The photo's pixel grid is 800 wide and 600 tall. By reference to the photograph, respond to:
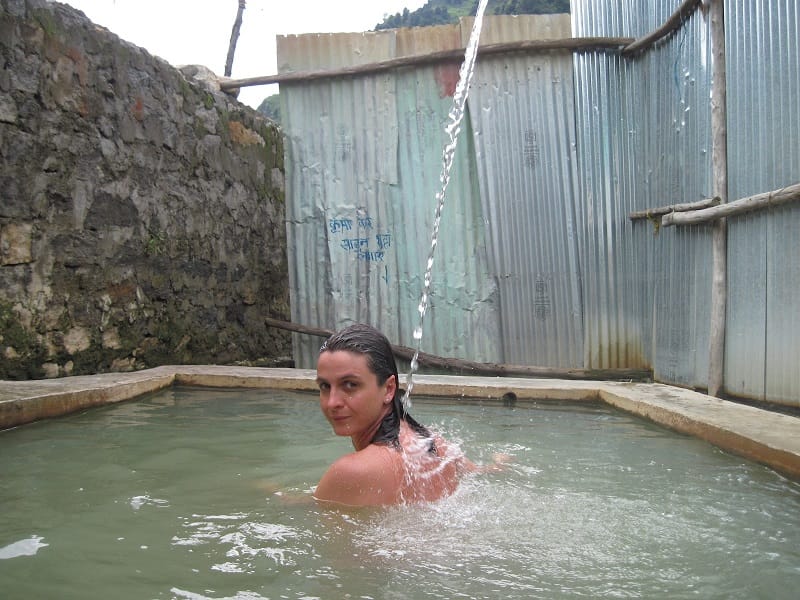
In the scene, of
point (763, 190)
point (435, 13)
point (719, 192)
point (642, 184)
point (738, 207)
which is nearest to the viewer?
point (763, 190)

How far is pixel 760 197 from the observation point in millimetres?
4891

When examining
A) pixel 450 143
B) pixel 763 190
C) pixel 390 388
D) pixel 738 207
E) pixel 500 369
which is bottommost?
pixel 500 369

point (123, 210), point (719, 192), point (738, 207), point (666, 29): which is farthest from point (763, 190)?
point (123, 210)

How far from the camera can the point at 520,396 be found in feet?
18.4

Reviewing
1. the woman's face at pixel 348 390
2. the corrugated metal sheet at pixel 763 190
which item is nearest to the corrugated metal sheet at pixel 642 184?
the corrugated metal sheet at pixel 763 190

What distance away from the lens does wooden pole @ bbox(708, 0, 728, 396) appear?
545cm

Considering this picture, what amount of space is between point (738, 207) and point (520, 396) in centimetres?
207

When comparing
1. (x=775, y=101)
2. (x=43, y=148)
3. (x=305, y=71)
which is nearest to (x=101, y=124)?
(x=43, y=148)

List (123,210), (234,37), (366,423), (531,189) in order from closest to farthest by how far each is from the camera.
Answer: (366,423), (123,210), (531,189), (234,37)

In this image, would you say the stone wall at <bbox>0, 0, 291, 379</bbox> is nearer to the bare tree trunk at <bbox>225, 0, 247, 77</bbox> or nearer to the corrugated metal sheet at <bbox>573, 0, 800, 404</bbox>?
the corrugated metal sheet at <bbox>573, 0, 800, 404</bbox>

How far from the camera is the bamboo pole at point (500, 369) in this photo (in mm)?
6918

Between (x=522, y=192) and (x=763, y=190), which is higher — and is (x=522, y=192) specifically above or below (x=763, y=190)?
above

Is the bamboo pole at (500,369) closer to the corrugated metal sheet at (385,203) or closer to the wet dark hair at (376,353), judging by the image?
the corrugated metal sheet at (385,203)

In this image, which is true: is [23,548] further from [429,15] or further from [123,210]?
[429,15]
